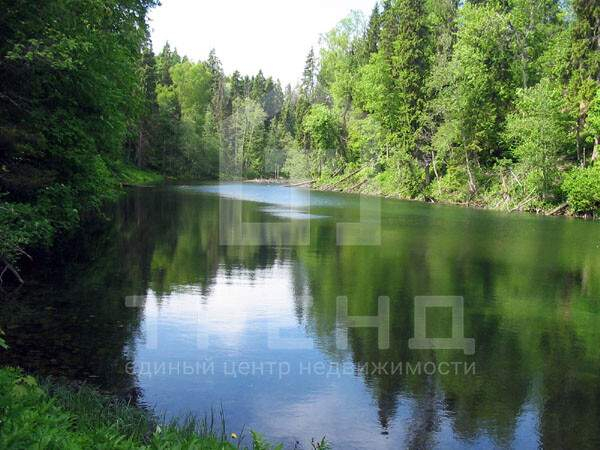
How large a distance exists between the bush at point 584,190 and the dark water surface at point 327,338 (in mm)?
17388

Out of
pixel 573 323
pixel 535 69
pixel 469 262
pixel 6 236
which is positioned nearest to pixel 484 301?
pixel 573 323

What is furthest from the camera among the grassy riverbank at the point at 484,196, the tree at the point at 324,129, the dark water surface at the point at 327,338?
the tree at the point at 324,129

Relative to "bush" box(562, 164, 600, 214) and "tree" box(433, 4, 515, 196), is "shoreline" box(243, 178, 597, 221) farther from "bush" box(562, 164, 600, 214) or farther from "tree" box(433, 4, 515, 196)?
"tree" box(433, 4, 515, 196)

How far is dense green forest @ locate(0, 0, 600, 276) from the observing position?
14453 mm

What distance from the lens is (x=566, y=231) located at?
104ft

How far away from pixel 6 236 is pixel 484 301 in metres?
11.3

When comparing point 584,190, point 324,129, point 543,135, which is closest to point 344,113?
point 324,129

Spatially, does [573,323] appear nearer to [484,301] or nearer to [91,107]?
[484,301]

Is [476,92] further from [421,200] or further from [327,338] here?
[327,338]

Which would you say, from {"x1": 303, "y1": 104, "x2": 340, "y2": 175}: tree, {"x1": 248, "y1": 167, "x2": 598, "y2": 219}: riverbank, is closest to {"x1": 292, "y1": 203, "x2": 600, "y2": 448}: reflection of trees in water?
{"x1": 248, "y1": 167, "x2": 598, "y2": 219}: riverbank

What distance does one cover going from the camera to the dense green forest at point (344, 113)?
14.5 m

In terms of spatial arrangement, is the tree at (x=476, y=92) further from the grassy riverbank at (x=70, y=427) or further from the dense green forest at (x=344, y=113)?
the grassy riverbank at (x=70, y=427)

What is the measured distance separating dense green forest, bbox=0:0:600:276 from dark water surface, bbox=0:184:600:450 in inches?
93.8

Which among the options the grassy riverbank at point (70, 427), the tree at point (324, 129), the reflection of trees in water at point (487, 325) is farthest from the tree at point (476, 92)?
the grassy riverbank at point (70, 427)
